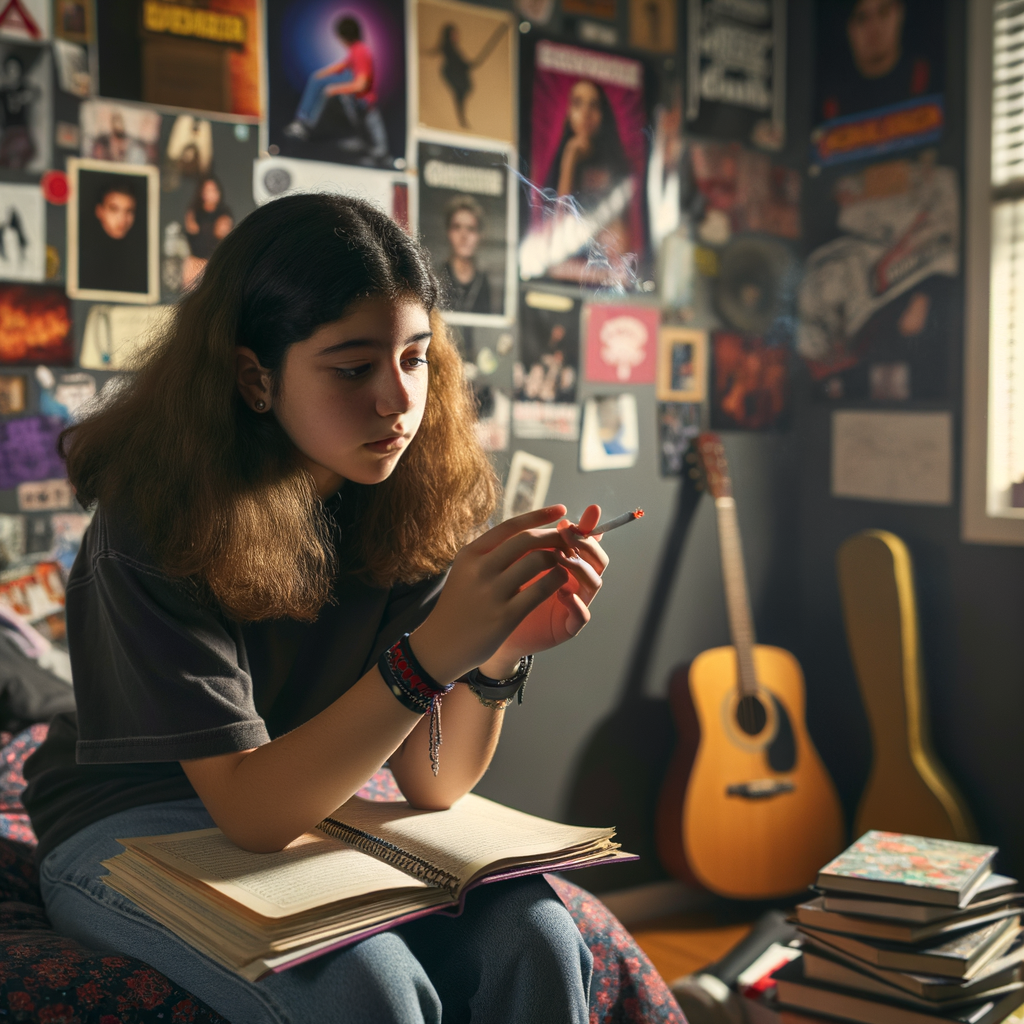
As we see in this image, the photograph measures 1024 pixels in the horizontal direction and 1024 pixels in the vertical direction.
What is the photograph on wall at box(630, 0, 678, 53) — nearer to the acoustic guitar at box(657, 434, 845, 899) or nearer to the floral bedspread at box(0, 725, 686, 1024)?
the acoustic guitar at box(657, 434, 845, 899)

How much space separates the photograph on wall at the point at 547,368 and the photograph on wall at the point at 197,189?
2.08 ft

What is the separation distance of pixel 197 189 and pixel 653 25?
1139 mm

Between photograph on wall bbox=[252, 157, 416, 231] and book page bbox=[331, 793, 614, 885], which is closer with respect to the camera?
book page bbox=[331, 793, 614, 885]

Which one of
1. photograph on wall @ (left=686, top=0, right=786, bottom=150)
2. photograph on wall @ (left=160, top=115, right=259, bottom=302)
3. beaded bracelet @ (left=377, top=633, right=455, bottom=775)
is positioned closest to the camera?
beaded bracelet @ (left=377, top=633, right=455, bottom=775)

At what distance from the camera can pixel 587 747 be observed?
2385 millimetres

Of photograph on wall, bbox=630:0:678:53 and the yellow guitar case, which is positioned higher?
photograph on wall, bbox=630:0:678:53

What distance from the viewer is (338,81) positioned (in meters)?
2.03

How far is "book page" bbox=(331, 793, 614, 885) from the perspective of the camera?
0.99 meters

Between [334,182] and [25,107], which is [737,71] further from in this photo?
[25,107]

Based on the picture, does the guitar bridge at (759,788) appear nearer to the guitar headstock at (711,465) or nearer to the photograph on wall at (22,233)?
the guitar headstock at (711,465)

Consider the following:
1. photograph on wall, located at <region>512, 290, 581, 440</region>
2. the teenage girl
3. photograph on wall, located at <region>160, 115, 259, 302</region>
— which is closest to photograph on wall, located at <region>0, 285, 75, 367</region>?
photograph on wall, located at <region>160, 115, 259, 302</region>

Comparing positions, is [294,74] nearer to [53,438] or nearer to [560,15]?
[560,15]

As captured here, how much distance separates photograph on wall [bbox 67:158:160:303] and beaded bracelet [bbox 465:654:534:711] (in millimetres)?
1090

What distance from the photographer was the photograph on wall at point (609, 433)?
7.74ft
